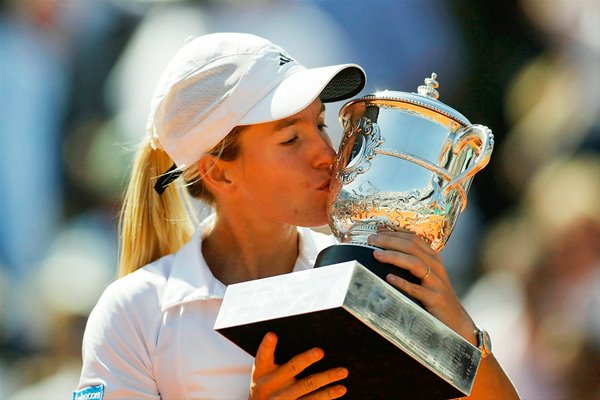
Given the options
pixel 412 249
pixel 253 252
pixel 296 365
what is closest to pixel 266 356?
pixel 296 365

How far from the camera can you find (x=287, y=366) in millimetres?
1927

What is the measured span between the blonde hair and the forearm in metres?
0.78

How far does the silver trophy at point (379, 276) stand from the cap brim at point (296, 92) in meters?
0.08

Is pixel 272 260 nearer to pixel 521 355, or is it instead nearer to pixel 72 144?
pixel 521 355

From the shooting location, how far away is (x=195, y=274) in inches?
91.4

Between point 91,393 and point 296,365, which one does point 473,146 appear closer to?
point 296,365

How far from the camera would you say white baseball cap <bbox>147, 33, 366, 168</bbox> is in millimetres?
2303

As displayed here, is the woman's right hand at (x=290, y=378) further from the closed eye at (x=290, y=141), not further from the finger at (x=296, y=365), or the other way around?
the closed eye at (x=290, y=141)

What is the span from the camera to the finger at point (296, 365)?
6.22 feet

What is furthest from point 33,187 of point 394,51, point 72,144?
point 394,51

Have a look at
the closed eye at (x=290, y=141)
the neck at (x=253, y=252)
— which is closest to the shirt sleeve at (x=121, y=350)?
the neck at (x=253, y=252)

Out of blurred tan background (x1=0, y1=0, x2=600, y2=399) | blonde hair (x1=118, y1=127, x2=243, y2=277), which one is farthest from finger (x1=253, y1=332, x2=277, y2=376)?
blurred tan background (x1=0, y1=0, x2=600, y2=399)

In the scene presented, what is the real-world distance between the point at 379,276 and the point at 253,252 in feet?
1.84

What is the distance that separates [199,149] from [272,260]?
30 centimetres
